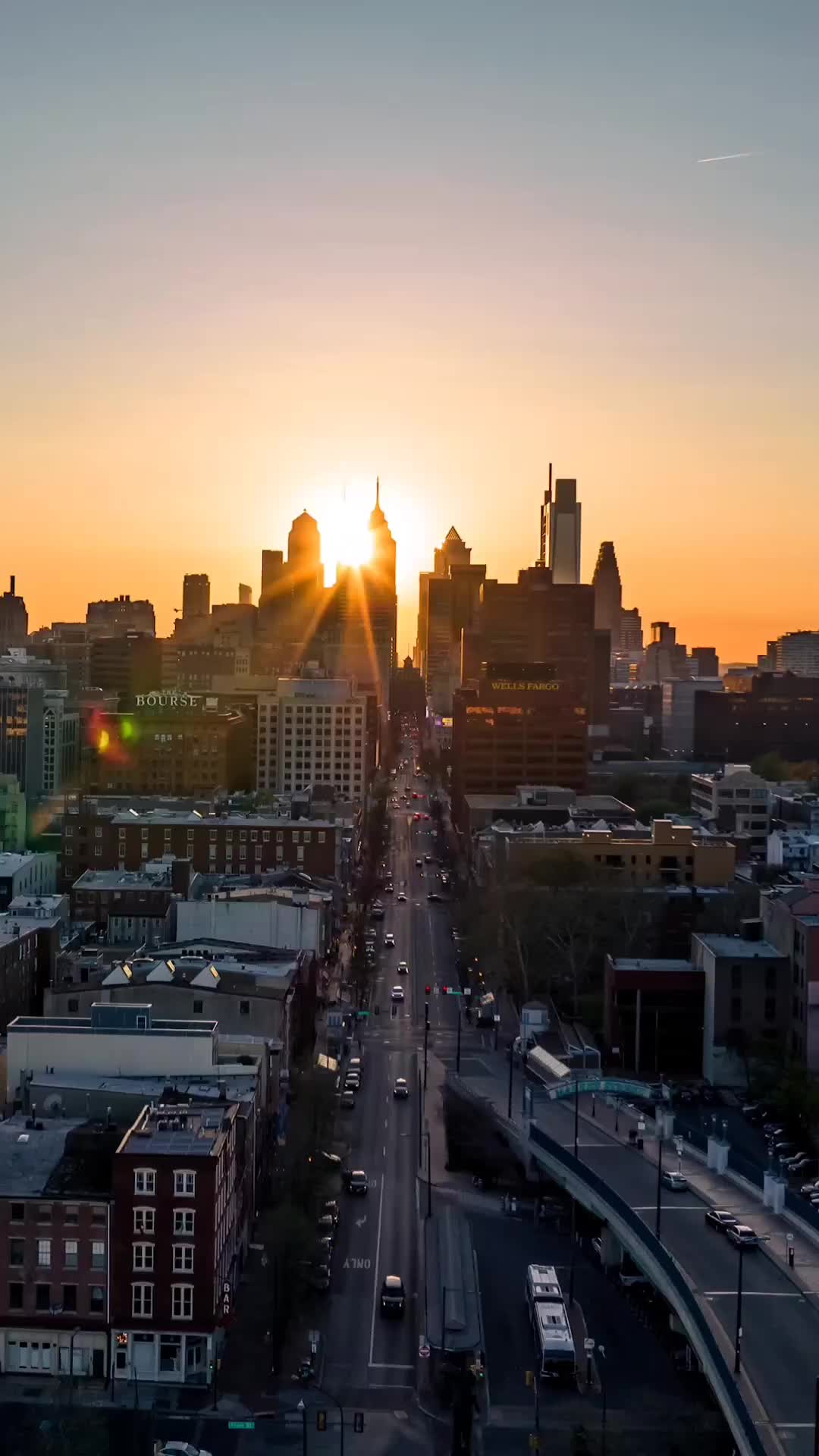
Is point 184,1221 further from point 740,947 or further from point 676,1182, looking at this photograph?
point 740,947

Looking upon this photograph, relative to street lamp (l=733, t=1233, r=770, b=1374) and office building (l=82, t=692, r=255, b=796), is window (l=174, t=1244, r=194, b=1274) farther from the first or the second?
office building (l=82, t=692, r=255, b=796)

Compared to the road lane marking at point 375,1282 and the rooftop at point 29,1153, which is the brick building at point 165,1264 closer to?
the rooftop at point 29,1153

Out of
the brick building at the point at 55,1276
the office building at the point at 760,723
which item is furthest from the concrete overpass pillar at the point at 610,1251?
the office building at the point at 760,723

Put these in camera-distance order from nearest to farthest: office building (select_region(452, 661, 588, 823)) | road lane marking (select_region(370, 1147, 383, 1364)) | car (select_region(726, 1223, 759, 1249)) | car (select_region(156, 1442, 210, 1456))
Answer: car (select_region(156, 1442, 210, 1456)) → road lane marking (select_region(370, 1147, 383, 1364)) → car (select_region(726, 1223, 759, 1249)) → office building (select_region(452, 661, 588, 823))

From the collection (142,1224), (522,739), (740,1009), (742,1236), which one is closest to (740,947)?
(740,1009)

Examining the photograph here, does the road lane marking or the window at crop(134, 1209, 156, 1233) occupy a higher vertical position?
the window at crop(134, 1209, 156, 1233)

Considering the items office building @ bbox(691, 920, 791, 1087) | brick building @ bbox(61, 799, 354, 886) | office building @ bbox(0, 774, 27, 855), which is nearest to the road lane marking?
office building @ bbox(691, 920, 791, 1087)

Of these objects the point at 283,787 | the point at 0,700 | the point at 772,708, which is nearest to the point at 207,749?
the point at 283,787
